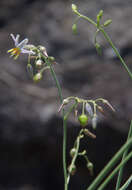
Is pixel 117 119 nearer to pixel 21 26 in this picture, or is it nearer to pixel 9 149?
pixel 9 149

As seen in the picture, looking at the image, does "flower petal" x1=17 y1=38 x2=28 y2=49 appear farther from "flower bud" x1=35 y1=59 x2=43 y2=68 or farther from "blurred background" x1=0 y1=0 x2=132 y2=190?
"blurred background" x1=0 y1=0 x2=132 y2=190

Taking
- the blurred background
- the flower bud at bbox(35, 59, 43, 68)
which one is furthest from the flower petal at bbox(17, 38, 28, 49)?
the blurred background

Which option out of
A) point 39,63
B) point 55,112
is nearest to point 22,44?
point 39,63

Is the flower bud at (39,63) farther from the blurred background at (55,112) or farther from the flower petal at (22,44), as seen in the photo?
the blurred background at (55,112)

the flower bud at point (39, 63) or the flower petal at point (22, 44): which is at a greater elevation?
the flower petal at point (22, 44)

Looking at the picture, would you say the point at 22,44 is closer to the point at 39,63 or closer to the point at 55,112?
the point at 39,63

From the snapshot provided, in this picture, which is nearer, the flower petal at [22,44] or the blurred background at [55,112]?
the flower petal at [22,44]

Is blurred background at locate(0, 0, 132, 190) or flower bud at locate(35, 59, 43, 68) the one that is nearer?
flower bud at locate(35, 59, 43, 68)

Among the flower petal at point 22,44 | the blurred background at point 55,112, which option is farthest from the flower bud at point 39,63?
the blurred background at point 55,112

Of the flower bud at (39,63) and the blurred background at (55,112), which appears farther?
the blurred background at (55,112)

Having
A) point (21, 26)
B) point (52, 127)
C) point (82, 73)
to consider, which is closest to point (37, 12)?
point (21, 26)
